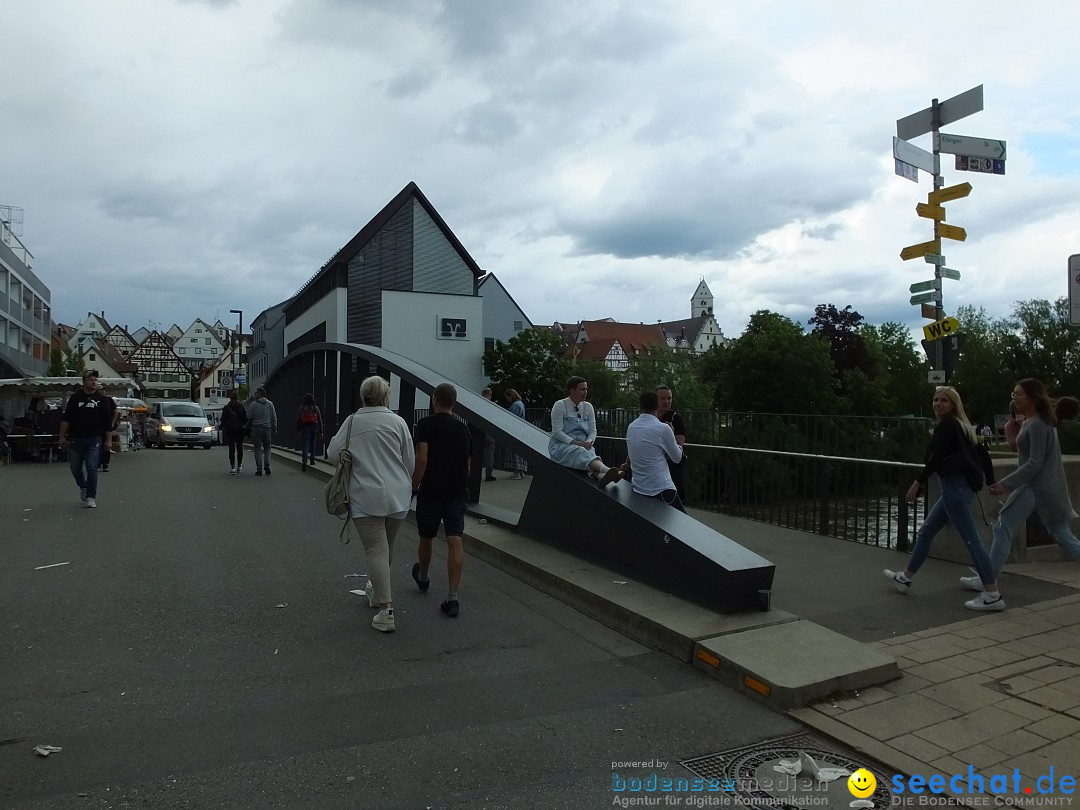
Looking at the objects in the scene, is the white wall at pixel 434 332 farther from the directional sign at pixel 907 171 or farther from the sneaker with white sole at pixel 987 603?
the sneaker with white sole at pixel 987 603

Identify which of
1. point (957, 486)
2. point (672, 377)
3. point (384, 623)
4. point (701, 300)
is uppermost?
point (701, 300)

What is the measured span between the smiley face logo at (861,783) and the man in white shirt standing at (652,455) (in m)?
3.21

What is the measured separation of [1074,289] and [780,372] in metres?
35.2

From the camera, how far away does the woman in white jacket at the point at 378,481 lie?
536 cm

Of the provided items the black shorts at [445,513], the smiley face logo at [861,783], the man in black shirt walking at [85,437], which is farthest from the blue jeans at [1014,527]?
the man in black shirt walking at [85,437]

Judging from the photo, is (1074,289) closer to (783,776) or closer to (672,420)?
(672,420)

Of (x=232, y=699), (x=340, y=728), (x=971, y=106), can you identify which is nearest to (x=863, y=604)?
(x=340, y=728)

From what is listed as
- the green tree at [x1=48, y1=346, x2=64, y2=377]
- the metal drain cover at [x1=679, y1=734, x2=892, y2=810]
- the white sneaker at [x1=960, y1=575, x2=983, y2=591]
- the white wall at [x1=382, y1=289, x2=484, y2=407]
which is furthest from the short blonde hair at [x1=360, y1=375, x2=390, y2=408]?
the green tree at [x1=48, y1=346, x2=64, y2=377]

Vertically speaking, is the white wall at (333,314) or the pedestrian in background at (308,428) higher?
the white wall at (333,314)

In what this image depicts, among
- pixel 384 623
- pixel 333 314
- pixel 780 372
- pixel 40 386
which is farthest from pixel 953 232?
pixel 333 314

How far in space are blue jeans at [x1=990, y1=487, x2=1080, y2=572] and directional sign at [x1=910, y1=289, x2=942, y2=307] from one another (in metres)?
5.87

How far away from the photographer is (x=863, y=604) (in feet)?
19.0

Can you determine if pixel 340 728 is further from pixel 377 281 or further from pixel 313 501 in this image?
pixel 377 281

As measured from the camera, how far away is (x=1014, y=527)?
19.2 ft
